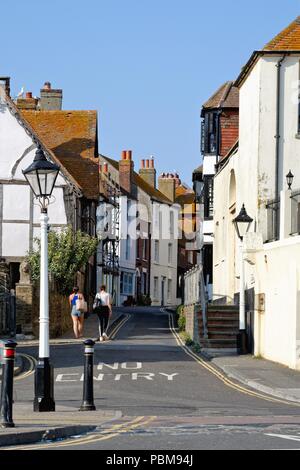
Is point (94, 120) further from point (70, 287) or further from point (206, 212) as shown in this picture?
point (70, 287)

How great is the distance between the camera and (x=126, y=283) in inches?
3378

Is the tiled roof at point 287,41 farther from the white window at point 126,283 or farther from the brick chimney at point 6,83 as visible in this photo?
the white window at point 126,283

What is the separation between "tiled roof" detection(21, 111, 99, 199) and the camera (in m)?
54.2

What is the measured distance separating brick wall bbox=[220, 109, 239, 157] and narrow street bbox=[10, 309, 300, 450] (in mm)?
15467

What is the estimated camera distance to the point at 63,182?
4981 cm

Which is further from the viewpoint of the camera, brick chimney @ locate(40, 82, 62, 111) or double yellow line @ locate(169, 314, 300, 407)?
brick chimney @ locate(40, 82, 62, 111)

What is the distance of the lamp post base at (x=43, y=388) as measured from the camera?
18.9 m

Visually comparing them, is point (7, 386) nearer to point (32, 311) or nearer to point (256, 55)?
point (256, 55)

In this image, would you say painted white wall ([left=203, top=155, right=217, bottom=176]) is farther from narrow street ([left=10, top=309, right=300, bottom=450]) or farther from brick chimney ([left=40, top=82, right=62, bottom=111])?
narrow street ([left=10, top=309, right=300, bottom=450])

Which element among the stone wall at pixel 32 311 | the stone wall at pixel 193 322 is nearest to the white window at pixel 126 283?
the stone wall at pixel 32 311

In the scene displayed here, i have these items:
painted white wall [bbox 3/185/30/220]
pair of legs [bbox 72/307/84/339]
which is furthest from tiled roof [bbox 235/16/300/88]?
painted white wall [bbox 3/185/30/220]

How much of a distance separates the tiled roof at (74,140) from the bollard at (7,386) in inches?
1428

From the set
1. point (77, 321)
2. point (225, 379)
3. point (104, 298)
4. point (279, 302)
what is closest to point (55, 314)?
point (77, 321)

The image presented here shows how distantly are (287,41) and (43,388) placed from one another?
1936cm
